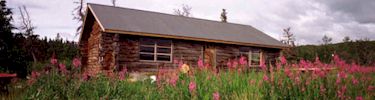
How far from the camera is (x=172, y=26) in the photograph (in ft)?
66.0

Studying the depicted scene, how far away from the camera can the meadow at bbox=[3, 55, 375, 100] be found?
200 inches

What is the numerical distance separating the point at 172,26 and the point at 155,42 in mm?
2594

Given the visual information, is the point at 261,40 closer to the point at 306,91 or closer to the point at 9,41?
the point at 9,41

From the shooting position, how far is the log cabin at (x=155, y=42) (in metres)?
16.9

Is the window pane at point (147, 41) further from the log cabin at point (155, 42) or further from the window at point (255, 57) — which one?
the window at point (255, 57)

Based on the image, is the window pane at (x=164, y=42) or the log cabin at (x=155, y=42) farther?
the window pane at (x=164, y=42)

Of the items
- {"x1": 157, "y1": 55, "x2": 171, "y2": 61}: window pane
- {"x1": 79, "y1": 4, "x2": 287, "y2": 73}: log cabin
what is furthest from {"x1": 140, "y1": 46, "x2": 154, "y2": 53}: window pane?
{"x1": 157, "y1": 55, "x2": 171, "y2": 61}: window pane

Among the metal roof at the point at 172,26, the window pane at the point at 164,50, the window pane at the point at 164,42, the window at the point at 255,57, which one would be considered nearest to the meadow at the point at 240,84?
the metal roof at the point at 172,26

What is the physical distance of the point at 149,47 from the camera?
17.9 metres

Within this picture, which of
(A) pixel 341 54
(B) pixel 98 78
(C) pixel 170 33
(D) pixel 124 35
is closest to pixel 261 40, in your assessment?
(A) pixel 341 54

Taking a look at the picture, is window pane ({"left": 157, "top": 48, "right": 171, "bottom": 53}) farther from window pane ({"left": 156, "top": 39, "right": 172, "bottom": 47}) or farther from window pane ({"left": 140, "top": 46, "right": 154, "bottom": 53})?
window pane ({"left": 140, "top": 46, "right": 154, "bottom": 53})

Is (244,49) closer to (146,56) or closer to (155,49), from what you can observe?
(155,49)

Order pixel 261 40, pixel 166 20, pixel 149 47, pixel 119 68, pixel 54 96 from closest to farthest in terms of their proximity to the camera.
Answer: pixel 54 96, pixel 119 68, pixel 149 47, pixel 166 20, pixel 261 40

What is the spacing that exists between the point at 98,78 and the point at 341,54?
2057 cm
